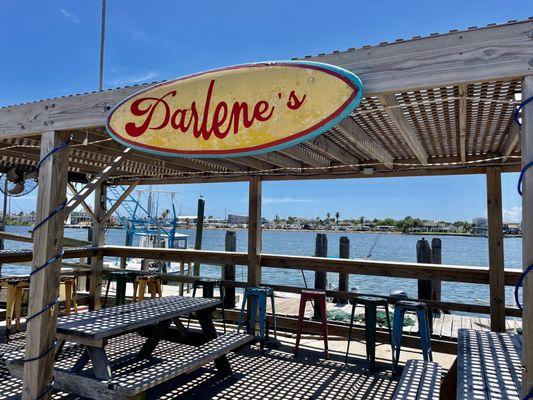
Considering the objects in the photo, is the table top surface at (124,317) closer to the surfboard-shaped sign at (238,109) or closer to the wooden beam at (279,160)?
the surfboard-shaped sign at (238,109)

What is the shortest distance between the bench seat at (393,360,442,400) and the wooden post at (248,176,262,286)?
266 cm

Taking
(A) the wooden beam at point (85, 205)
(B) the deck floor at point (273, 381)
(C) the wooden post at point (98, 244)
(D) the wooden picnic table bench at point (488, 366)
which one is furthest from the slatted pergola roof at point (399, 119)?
(B) the deck floor at point (273, 381)

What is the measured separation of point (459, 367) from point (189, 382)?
224cm

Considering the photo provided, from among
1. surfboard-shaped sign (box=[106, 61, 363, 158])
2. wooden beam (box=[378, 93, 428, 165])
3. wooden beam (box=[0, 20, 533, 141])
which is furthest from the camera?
wooden beam (box=[378, 93, 428, 165])

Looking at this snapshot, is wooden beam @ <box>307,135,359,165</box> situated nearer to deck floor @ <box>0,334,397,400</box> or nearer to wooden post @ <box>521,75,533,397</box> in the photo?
wooden post @ <box>521,75,533,397</box>

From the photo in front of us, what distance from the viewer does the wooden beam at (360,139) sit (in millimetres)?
2762

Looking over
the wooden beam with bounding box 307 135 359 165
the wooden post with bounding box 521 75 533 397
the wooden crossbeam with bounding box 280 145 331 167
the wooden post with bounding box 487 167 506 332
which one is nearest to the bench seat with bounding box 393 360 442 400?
the wooden post with bounding box 521 75 533 397

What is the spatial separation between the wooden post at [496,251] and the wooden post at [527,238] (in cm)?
298

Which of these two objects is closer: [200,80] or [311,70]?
[311,70]

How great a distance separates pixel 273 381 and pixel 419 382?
153cm

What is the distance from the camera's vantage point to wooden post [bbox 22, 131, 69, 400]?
252cm

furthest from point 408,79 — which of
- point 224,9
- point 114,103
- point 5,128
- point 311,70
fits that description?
point 224,9

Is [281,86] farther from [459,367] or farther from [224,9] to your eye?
[224,9]

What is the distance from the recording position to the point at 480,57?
1.59 m
